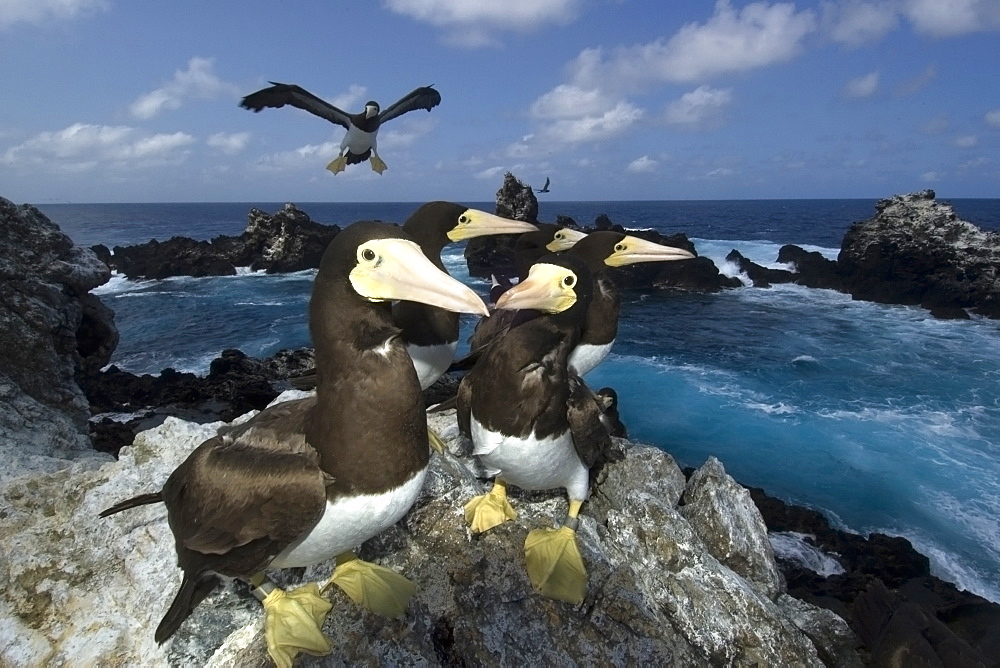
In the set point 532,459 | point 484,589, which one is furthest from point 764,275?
point 484,589

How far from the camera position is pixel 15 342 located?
8.38 meters

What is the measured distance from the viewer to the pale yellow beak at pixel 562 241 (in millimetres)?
6016

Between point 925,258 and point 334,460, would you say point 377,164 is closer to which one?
point 334,460

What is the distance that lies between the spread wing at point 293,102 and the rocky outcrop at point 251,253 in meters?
34.3

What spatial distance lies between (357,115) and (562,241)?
13.5 ft

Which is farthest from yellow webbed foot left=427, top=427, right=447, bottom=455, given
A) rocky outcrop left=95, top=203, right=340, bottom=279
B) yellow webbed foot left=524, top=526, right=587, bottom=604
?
rocky outcrop left=95, top=203, right=340, bottom=279

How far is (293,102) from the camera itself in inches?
305

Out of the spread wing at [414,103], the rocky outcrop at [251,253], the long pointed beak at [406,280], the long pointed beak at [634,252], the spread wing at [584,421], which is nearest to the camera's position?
the long pointed beak at [406,280]

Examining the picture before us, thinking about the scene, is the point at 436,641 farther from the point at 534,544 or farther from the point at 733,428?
the point at 733,428

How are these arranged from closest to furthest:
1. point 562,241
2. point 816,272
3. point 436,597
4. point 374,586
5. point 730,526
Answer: point 374,586, point 436,597, point 730,526, point 562,241, point 816,272

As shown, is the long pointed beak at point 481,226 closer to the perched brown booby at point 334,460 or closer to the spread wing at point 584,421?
the spread wing at point 584,421

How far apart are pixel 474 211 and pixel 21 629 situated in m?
3.78

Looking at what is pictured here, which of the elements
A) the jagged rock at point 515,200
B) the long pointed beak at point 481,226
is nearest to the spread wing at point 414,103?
the long pointed beak at point 481,226

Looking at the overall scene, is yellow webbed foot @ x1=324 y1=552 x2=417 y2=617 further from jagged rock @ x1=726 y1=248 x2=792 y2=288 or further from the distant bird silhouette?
jagged rock @ x1=726 y1=248 x2=792 y2=288
